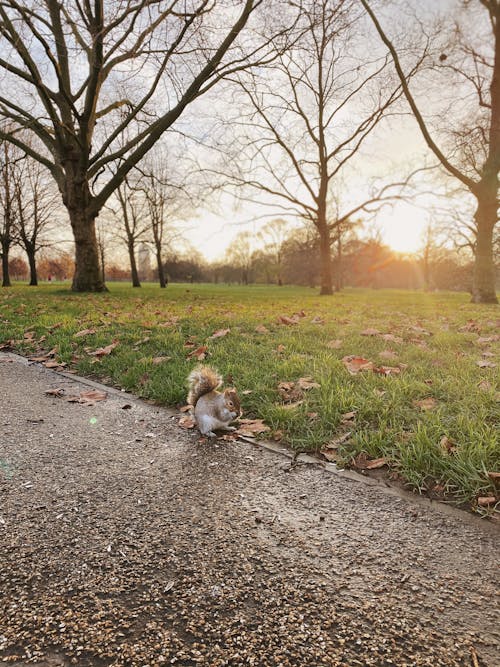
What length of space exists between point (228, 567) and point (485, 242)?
1459cm

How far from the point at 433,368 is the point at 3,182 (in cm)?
3240

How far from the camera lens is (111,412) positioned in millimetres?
3229

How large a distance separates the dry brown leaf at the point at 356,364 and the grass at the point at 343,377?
0.08m

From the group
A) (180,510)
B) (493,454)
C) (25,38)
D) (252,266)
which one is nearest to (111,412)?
(180,510)

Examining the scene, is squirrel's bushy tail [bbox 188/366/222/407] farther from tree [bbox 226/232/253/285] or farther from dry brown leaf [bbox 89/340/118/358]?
tree [bbox 226/232/253/285]

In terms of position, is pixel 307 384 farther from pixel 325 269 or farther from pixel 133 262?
pixel 133 262

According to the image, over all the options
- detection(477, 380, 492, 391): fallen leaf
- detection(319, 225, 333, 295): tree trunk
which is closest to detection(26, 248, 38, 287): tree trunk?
detection(319, 225, 333, 295): tree trunk

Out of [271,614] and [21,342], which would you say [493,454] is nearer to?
[271,614]

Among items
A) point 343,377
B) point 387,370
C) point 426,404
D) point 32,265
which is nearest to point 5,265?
point 32,265

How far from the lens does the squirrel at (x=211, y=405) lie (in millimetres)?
2762

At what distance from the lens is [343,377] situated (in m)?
3.52

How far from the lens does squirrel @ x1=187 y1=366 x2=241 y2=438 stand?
2.76 m

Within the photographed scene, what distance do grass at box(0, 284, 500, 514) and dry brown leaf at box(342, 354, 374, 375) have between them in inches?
3.1

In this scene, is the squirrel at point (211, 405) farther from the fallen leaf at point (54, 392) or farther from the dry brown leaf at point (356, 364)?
the fallen leaf at point (54, 392)
